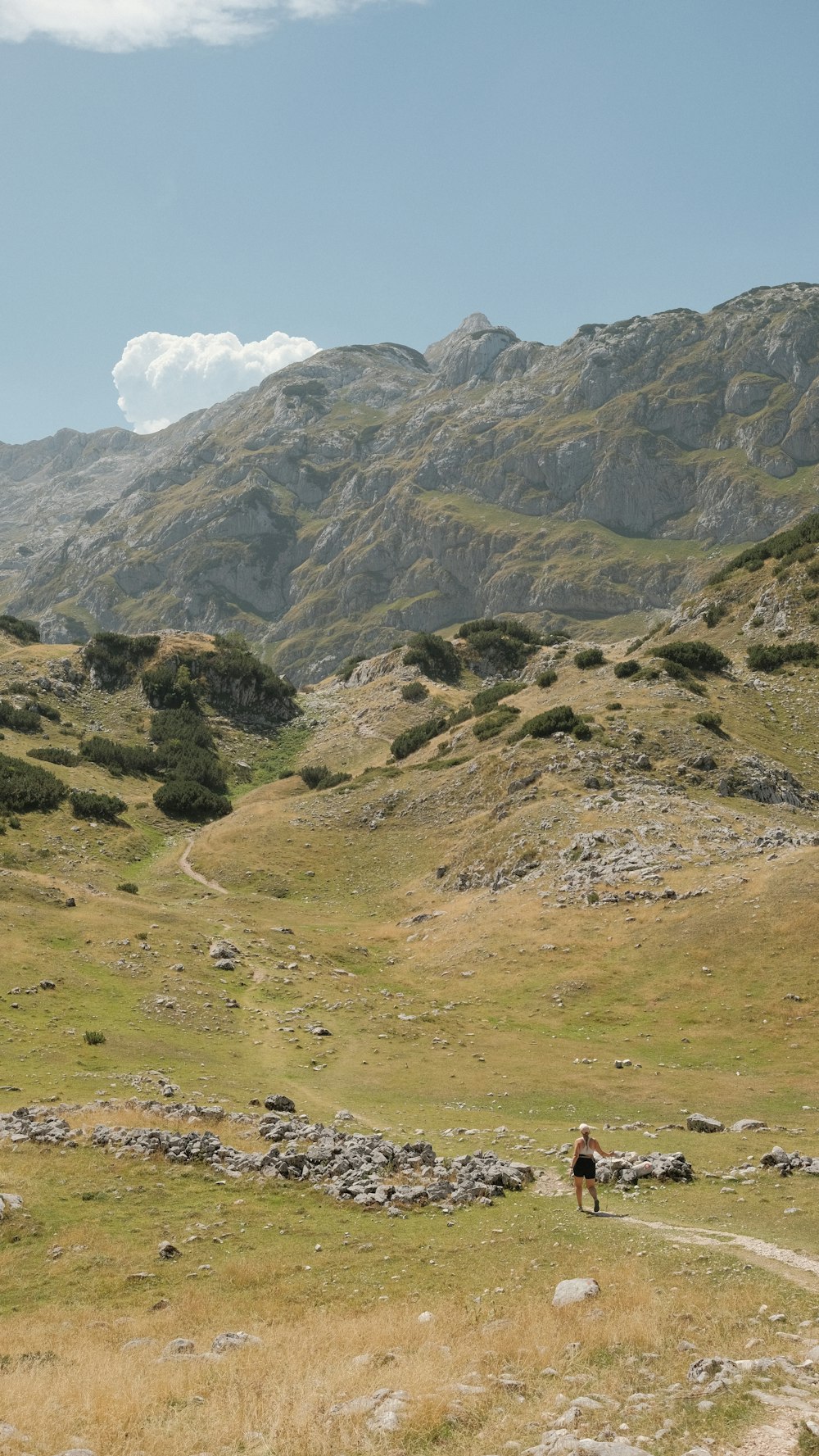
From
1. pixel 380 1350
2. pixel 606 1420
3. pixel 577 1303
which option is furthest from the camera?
pixel 577 1303

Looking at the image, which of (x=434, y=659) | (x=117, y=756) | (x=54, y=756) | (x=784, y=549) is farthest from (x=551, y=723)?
(x=434, y=659)

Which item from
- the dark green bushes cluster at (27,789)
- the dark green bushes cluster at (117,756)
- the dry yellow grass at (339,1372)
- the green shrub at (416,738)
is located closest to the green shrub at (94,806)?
the dark green bushes cluster at (27,789)

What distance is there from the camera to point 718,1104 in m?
27.4

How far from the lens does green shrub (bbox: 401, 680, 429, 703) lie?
111 meters

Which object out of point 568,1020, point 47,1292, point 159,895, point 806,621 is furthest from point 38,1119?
point 806,621

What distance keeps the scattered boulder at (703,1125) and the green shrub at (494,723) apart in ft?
174

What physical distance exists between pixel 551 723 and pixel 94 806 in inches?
1554

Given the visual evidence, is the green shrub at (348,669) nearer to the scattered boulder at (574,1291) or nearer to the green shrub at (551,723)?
the green shrub at (551,723)

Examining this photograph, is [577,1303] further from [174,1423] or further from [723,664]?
[723,664]

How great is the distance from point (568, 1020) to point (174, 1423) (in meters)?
30.0

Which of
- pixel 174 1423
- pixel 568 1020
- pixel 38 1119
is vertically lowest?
pixel 568 1020

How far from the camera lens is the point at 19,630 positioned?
13475cm

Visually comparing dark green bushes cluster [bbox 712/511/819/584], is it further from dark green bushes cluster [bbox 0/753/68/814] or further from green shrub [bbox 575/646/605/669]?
dark green bushes cluster [bbox 0/753/68/814]

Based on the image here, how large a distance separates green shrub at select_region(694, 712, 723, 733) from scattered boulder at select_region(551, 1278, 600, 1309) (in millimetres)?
55789
